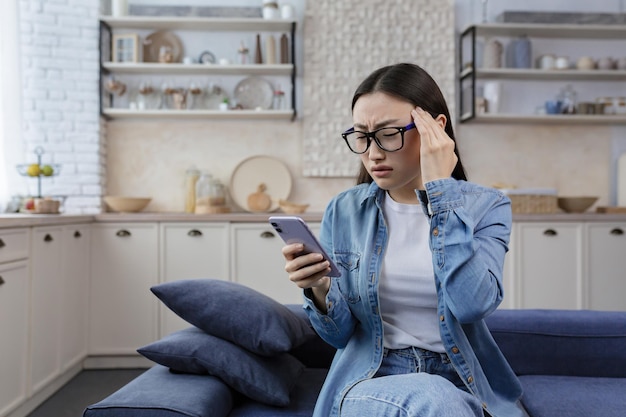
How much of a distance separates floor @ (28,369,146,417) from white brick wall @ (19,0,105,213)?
3.62 ft

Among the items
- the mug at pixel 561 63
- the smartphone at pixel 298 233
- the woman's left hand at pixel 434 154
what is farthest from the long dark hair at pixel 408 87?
the mug at pixel 561 63

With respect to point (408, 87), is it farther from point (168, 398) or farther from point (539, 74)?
point (539, 74)

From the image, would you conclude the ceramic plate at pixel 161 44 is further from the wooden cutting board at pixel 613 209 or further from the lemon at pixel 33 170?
the wooden cutting board at pixel 613 209

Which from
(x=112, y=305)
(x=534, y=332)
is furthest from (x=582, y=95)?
(x=112, y=305)

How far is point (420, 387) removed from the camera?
125cm

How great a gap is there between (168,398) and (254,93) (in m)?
3.23

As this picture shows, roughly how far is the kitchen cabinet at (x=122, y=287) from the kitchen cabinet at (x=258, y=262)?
0.50 metres

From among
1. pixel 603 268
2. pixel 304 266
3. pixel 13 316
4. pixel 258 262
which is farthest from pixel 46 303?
pixel 603 268

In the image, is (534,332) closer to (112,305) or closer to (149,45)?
(112,305)

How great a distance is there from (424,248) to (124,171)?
3404 millimetres

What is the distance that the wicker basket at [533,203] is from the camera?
417cm

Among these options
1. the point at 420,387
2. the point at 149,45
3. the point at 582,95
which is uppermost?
the point at 149,45

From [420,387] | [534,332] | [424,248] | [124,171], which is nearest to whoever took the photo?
[420,387]

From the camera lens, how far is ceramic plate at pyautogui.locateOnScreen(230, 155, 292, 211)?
14.9 ft
